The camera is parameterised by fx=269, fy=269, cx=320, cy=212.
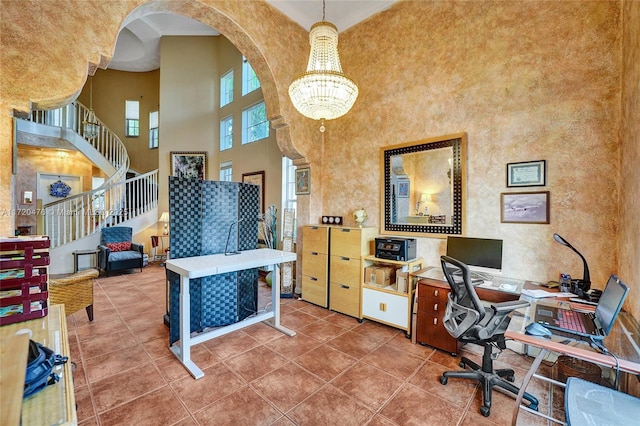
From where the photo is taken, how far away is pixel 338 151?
14.5 feet

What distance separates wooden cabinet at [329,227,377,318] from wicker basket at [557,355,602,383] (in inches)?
78.4

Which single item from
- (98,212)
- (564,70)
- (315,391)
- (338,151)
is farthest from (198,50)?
(315,391)

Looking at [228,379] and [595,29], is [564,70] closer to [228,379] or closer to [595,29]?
[595,29]

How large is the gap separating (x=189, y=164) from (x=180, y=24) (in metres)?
3.88

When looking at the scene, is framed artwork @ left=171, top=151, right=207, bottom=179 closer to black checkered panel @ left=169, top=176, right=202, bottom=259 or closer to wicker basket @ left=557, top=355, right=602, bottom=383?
black checkered panel @ left=169, top=176, right=202, bottom=259

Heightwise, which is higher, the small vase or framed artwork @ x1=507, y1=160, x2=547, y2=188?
framed artwork @ x1=507, y1=160, x2=547, y2=188

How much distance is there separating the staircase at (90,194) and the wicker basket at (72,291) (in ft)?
10.7

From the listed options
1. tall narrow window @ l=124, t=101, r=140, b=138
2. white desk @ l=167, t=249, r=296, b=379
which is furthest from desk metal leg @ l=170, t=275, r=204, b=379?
tall narrow window @ l=124, t=101, r=140, b=138

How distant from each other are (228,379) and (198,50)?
910 centimetres

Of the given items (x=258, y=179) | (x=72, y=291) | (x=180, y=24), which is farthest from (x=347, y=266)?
(x=180, y=24)

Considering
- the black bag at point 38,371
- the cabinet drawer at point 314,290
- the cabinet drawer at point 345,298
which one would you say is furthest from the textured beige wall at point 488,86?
the black bag at point 38,371

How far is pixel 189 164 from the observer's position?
322 inches

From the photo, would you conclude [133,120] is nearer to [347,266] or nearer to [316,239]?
[316,239]

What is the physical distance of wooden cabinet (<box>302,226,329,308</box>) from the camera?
3949 mm
